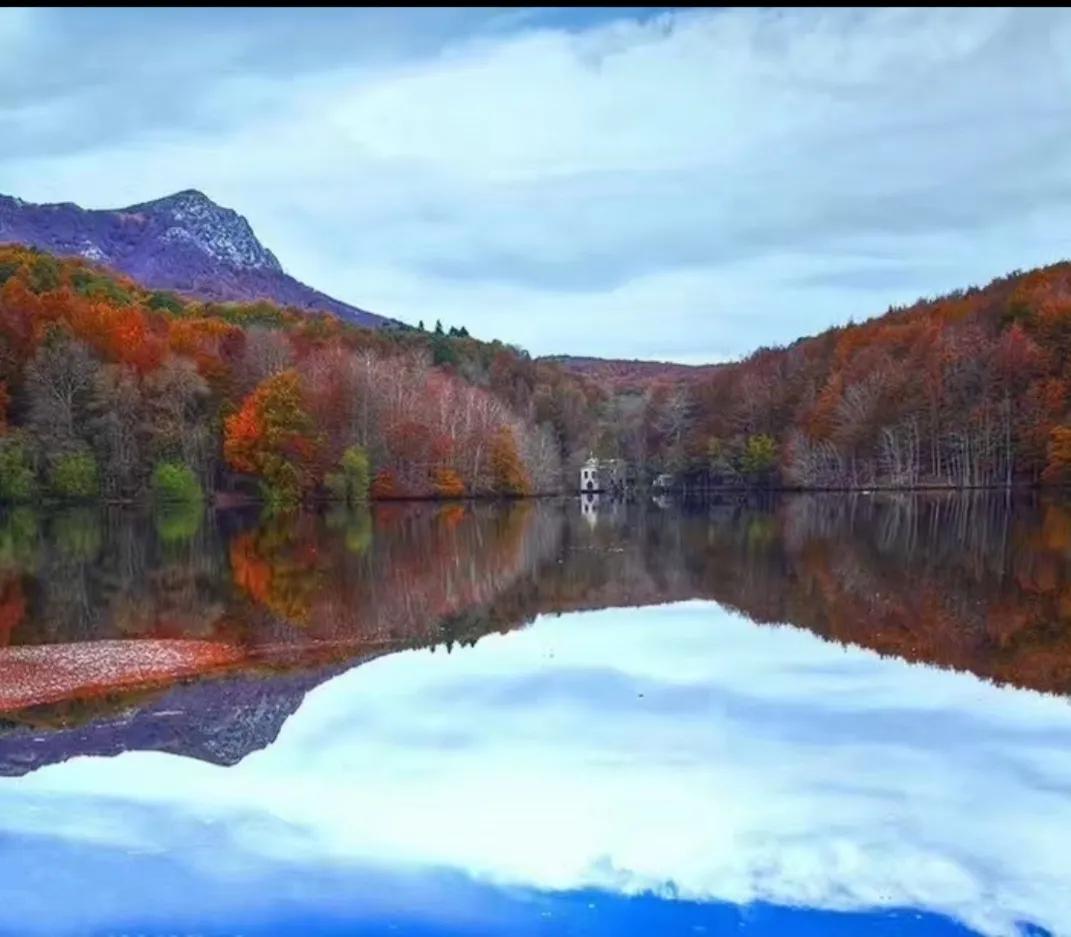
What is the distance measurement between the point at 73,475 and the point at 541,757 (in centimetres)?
5615

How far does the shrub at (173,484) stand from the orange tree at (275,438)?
121 inches

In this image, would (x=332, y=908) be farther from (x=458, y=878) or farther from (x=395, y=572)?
(x=395, y=572)

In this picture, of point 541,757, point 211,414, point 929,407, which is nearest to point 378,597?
point 541,757

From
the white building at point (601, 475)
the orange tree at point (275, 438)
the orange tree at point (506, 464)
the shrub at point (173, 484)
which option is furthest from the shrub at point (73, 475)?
the white building at point (601, 475)

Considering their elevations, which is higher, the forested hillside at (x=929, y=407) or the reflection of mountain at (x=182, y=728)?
the forested hillside at (x=929, y=407)

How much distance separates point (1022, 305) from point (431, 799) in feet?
293

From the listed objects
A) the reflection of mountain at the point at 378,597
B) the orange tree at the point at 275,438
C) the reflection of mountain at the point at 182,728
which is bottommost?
the reflection of mountain at the point at 182,728

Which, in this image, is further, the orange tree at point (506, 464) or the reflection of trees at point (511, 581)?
the orange tree at point (506, 464)

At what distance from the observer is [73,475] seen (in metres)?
62.7

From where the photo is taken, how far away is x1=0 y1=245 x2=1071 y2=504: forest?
65.4 metres

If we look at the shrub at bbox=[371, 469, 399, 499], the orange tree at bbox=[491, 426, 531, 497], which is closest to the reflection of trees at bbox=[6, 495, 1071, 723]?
the shrub at bbox=[371, 469, 399, 499]

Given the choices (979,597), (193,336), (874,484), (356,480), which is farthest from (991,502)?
(193,336)

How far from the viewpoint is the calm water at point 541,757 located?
8.95 m

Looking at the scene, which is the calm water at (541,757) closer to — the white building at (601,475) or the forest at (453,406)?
the forest at (453,406)
